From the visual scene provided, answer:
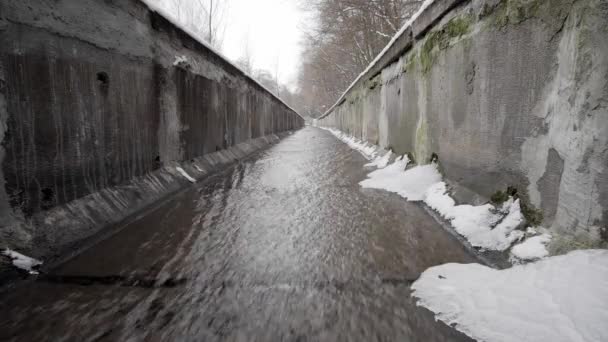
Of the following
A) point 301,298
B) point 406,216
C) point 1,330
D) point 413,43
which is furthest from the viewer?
point 413,43

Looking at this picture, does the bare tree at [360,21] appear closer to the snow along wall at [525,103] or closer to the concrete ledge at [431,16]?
the concrete ledge at [431,16]

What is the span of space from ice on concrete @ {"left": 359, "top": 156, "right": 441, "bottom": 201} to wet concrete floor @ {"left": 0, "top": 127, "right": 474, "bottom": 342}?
A: 29 cm

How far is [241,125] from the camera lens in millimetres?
4535

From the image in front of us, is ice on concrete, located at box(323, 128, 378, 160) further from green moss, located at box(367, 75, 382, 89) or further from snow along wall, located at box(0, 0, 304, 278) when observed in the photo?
snow along wall, located at box(0, 0, 304, 278)

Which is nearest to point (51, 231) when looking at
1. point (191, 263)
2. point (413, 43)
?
point (191, 263)

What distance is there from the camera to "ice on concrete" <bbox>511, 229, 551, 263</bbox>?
95 cm

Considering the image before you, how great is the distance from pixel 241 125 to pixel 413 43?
2845 millimetres

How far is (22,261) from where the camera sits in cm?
100

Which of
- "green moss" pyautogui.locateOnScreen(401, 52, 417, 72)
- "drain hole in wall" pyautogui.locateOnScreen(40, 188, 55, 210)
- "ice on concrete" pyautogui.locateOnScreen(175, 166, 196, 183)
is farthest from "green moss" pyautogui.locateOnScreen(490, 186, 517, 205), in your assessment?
"ice on concrete" pyautogui.locateOnScreen(175, 166, 196, 183)

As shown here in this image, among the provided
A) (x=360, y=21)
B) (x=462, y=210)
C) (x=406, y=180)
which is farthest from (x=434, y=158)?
(x=360, y=21)

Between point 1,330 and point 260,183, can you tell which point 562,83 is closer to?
point 1,330

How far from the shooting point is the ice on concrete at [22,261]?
0.98 m

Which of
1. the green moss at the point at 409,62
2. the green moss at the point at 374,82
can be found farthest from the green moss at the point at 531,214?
the green moss at the point at 374,82

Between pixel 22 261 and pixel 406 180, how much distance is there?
2.14 m
